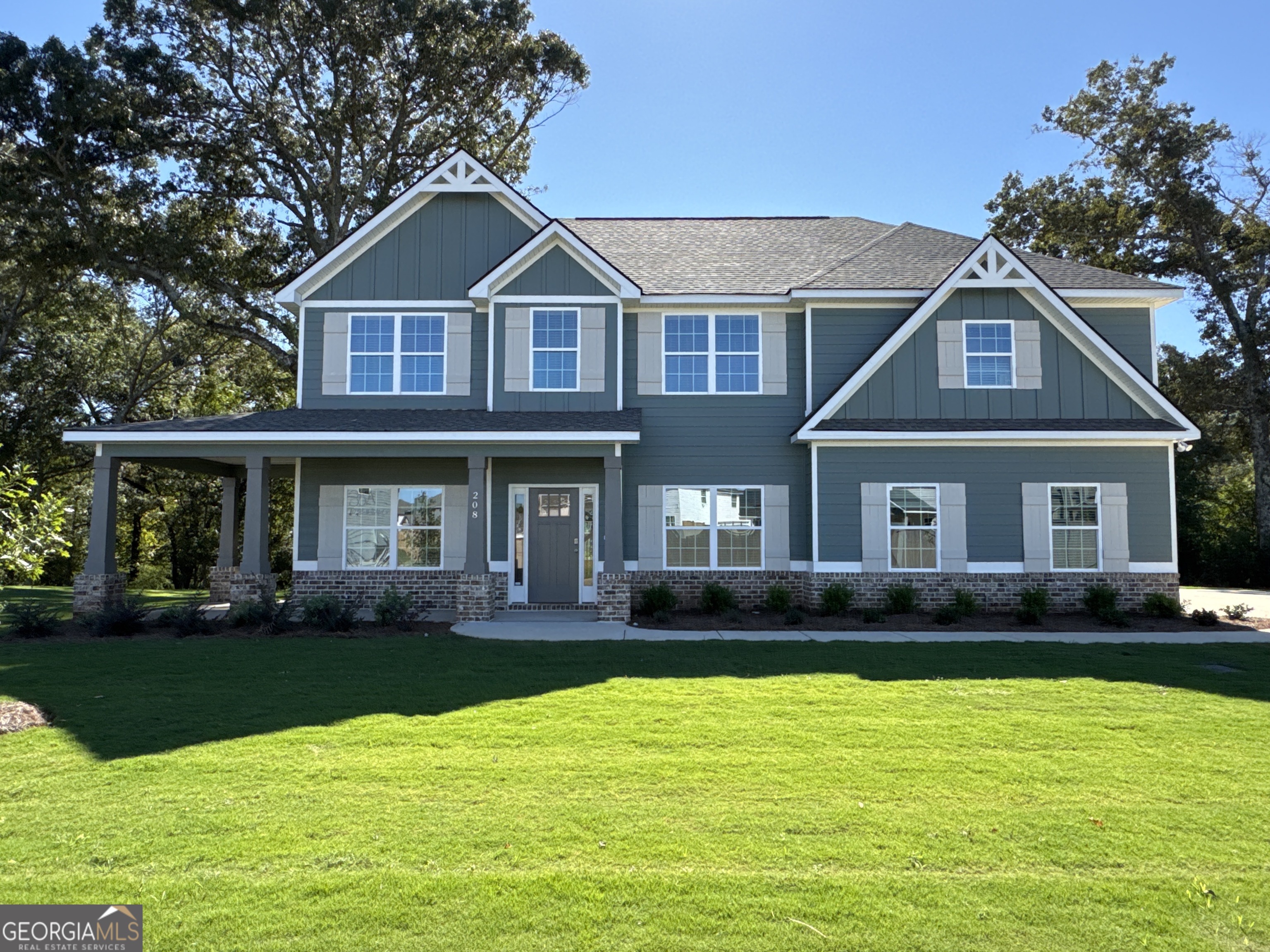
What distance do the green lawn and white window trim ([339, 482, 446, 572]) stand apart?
365 centimetres

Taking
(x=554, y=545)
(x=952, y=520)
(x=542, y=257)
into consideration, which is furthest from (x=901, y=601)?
(x=542, y=257)

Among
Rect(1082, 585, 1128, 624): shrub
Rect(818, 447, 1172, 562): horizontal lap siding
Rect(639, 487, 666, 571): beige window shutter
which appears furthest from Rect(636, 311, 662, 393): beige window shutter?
Rect(1082, 585, 1128, 624): shrub

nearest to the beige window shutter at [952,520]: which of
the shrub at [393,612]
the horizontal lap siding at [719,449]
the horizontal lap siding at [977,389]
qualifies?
the horizontal lap siding at [977,389]

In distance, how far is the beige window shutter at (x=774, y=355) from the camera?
1752 cm

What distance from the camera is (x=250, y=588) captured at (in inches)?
600

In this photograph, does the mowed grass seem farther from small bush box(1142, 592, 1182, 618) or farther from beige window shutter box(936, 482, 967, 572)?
beige window shutter box(936, 482, 967, 572)

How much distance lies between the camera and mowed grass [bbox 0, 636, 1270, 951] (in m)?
4.05

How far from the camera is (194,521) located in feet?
121

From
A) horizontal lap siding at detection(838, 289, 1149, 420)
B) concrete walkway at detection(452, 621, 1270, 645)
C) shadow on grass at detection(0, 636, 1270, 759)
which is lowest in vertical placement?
shadow on grass at detection(0, 636, 1270, 759)

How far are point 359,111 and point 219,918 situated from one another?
24705 mm

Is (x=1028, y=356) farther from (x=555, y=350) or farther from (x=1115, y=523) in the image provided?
(x=555, y=350)

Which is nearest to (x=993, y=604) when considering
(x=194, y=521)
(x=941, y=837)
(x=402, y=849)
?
(x=941, y=837)

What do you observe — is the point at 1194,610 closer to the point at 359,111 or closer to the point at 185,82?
the point at 359,111

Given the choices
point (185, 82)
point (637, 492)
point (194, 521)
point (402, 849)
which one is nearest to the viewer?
point (402, 849)
